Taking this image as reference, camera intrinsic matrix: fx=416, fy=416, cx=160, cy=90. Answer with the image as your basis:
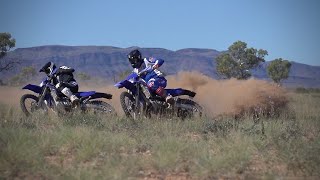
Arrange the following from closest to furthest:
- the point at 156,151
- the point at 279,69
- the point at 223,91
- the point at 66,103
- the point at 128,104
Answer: the point at 156,151
the point at 128,104
the point at 66,103
the point at 223,91
the point at 279,69

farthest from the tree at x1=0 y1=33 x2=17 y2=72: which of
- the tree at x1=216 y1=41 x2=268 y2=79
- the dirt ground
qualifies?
the dirt ground

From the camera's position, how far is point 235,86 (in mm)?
14344

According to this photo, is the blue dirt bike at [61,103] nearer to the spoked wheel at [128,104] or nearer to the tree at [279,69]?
the spoked wheel at [128,104]

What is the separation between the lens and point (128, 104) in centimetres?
1184

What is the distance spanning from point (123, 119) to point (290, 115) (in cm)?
573

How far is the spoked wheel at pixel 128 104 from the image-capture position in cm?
1154

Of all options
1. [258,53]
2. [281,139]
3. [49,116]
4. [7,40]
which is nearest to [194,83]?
[49,116]

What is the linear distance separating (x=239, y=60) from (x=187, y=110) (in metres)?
40.5

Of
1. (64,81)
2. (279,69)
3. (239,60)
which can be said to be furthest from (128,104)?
(279,69)

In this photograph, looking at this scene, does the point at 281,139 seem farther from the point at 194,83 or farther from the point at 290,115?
the point at 194,83

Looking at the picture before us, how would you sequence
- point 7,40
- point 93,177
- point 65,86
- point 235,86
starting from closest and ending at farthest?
point 93,177, point 65,86, point 235,86, point 7,40

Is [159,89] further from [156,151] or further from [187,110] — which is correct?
[156,151]

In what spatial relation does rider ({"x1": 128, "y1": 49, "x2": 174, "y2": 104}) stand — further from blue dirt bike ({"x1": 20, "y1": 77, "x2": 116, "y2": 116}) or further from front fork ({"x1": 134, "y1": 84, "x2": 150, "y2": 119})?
blue dirt bike ({"x1": 20, "y1": 77, "x2": 116, "y2": 116})

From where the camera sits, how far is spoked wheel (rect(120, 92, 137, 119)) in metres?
11.5
